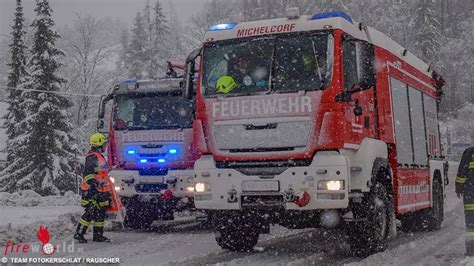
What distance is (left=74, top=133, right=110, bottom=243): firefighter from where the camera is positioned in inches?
425

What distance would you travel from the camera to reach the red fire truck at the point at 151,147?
12.5 metres

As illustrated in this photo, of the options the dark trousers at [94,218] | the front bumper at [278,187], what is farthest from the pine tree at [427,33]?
the front bumper at [278,187]

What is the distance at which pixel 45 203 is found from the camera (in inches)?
727

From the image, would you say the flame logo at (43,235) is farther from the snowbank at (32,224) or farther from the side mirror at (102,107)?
the side mirror at (102,107)

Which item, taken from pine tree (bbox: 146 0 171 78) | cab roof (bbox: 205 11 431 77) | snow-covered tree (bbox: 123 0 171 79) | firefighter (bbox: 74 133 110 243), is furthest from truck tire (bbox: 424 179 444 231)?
pine tree (bbox: 146 0 171 78)

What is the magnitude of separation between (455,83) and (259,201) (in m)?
54.3

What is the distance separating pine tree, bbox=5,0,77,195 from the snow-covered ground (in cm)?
1514

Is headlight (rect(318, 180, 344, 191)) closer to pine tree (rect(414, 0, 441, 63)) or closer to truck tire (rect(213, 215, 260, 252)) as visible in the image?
truck tire (rect(213, 215, 260, 252))

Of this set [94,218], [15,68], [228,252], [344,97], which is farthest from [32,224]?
[15,68]

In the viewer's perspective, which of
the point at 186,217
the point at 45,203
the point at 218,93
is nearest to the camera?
the point at 218,93

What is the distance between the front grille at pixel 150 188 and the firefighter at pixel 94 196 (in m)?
1.51

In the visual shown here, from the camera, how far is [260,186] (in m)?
8.44

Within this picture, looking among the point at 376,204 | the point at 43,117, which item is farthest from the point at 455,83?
the point at 376,204

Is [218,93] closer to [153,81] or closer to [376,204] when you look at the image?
[376,204]
